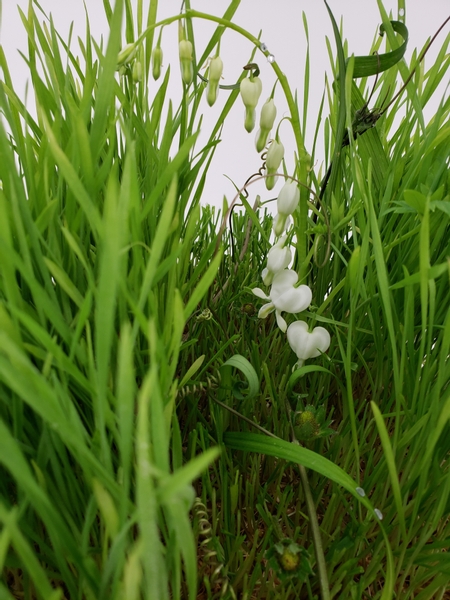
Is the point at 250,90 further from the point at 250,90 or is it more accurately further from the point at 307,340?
the point at 307,340

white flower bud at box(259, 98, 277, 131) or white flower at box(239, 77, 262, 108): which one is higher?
white flower at box(239, 77, 262, 108)

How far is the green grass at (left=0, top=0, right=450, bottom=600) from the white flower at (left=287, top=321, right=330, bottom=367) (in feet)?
0.03

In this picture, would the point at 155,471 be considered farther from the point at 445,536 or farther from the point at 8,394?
the point at 445,536

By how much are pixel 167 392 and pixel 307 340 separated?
10 centimetres

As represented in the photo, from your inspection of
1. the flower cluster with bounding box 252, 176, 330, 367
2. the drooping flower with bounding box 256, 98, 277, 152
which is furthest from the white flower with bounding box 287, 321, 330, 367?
the drooping flower with bounding box 256, 98, 277, 152

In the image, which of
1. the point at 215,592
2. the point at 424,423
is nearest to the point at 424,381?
the point at 424,423

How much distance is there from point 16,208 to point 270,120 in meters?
0.16

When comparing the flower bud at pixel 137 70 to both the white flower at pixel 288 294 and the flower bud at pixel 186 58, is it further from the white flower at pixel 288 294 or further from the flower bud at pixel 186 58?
the white flower at pixel 288 294

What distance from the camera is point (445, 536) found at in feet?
0.79

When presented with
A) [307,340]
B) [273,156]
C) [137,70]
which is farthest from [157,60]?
[307,340]

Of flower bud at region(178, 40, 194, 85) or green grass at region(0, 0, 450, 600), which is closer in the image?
green grass at region(0, 0, 450, 600)

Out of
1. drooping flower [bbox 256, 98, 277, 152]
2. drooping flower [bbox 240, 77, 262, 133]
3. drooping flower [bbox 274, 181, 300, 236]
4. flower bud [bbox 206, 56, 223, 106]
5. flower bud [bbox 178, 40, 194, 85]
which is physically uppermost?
flower bud [bbox 178, 40, 194, 85]

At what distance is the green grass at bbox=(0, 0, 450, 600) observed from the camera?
126 millimetres

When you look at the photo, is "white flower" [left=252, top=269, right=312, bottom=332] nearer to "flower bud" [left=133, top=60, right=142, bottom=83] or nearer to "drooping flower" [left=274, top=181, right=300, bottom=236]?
"drooping flower" [left=274, top=181, right=300, bottom=236]
